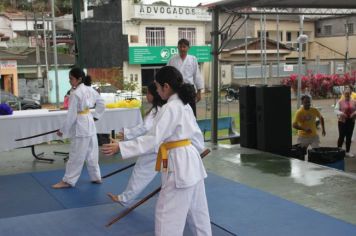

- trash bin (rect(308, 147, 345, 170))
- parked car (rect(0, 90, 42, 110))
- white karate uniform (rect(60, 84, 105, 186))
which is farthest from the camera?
parked car (rect(0, 90, 42, 110))

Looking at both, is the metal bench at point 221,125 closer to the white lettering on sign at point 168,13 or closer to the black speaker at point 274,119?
the black speaker at point 274,119

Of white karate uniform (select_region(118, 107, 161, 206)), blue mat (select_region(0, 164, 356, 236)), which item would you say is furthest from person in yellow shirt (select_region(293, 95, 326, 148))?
white karate uniform (select_region(118, 107, 161, 206))

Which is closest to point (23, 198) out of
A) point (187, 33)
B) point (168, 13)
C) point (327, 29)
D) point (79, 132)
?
point (79, 132)

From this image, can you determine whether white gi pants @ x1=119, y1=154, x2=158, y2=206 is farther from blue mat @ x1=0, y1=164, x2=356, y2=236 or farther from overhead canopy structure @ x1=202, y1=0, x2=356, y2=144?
overhead canopy structure @ x1=202, y1=0, x2=356, y2=144

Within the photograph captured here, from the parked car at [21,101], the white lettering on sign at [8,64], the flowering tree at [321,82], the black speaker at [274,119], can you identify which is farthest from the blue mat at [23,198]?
the flowering tree at [321,82]

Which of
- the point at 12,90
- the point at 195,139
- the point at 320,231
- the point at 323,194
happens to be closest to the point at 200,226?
the point at 195,139

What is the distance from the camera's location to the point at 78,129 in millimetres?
5168

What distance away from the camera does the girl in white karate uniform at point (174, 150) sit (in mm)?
2918

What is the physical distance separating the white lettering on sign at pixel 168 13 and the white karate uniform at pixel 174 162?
20210 millimetres

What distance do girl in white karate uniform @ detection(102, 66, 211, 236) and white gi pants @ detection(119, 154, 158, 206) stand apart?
4.16 feet

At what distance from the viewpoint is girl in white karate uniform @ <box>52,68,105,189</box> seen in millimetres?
5109

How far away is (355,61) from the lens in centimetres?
2505

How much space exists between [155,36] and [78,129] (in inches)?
771

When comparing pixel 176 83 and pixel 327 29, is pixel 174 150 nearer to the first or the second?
pixel 176 83
